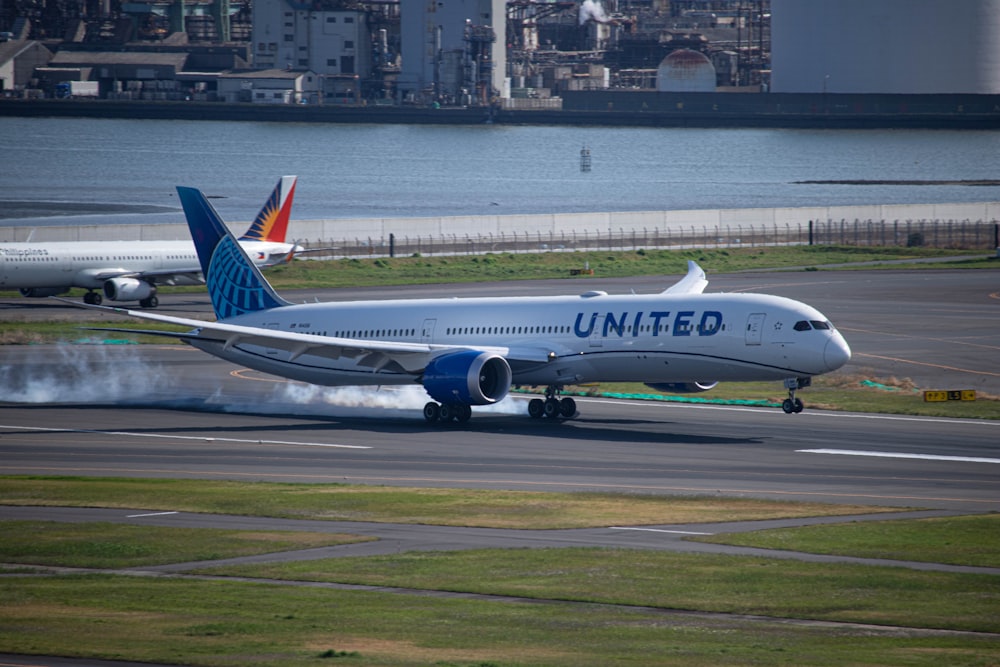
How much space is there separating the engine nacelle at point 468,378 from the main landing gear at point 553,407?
9.55 feet

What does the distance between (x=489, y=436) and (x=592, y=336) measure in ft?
18.7

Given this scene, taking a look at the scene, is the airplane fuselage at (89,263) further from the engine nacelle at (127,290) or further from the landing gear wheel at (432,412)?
the landing gear wheel at (432,412)

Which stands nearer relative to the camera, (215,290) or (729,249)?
(215,290)

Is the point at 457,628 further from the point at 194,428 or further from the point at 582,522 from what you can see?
the point at 194,428

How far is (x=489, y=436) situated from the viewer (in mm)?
54781

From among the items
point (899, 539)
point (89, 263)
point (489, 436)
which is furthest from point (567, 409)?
point (89, 263)

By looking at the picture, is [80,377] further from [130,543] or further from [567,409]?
[130,543]

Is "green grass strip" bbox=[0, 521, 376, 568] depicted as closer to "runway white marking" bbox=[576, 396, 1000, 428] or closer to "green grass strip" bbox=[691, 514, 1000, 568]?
"green grass strip" bbox=[691, 514, 1000, 568]

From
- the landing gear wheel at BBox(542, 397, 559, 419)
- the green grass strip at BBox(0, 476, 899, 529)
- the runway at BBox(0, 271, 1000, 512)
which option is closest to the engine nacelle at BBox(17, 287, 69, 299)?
the runway at BBox(0, 271, 1000, 512)

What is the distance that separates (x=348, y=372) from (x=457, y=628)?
119 feet

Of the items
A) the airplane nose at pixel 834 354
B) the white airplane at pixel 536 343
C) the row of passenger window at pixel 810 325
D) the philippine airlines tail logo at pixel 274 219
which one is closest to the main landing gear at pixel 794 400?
the white airplane at pixel 536 343

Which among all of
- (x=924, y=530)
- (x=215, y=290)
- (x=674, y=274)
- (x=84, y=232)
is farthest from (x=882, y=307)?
(x=84, y=232)

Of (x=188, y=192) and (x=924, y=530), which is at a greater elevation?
(x=188, y=192)

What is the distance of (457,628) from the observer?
26125 mm
